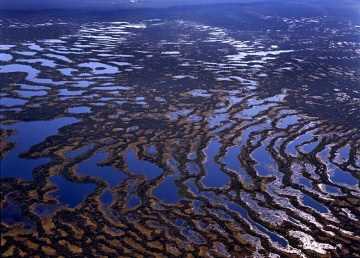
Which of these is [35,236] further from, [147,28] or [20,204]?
[147,28]

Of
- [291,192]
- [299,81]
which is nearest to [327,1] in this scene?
[299,81]

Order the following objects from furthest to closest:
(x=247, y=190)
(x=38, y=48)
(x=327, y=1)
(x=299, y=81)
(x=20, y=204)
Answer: (x=327, y=1)
(x=38, y=48)
(x=299, y=81)
(x=247, y=190)
(x=20, y=204)

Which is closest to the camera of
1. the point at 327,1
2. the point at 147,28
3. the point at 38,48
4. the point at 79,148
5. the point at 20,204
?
the point at 20,204

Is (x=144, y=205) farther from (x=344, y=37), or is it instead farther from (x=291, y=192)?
(x=344, y=37)

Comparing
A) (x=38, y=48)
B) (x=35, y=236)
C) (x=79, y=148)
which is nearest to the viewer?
(x=35, y=236)

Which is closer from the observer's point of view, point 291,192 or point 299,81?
point 291,192

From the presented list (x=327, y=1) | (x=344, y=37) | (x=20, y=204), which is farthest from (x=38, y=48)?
(x=327, y=1)

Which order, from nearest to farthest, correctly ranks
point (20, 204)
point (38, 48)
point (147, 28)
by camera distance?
point (20, 204), point (38, 48), point (147, 28)

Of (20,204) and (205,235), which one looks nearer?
(205,235)
